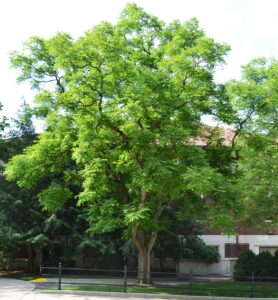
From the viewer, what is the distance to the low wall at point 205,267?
3475cm

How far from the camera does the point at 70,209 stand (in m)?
28.8

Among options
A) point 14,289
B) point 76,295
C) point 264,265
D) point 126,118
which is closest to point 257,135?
point 126,118

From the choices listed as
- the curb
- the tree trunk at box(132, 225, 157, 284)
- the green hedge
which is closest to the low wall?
the green hedge

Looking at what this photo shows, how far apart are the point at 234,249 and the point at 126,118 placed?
69.0ft

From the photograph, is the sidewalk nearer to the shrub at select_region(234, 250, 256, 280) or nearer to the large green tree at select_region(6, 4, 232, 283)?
the large green tree at select_region(6, 4, 232, 283)

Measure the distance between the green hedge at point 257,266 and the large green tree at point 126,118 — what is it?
7882 millimetres

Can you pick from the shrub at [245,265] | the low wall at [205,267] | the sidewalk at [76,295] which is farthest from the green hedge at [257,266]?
the sidewalk at [76,295]

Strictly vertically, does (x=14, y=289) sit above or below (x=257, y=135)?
below

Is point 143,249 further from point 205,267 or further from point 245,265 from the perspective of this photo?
point 205,267

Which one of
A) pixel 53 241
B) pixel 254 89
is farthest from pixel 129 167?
pixel 53 241

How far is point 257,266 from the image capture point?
91.6 feet

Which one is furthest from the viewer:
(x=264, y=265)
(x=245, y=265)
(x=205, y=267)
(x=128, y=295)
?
(x=205, y=267)

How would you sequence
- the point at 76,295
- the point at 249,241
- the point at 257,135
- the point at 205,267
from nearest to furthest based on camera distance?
the point at 76,295 → the point at 257,135 → the point at 205,267 → the point at 249,241

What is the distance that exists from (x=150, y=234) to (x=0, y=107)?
A: 13.2 m
